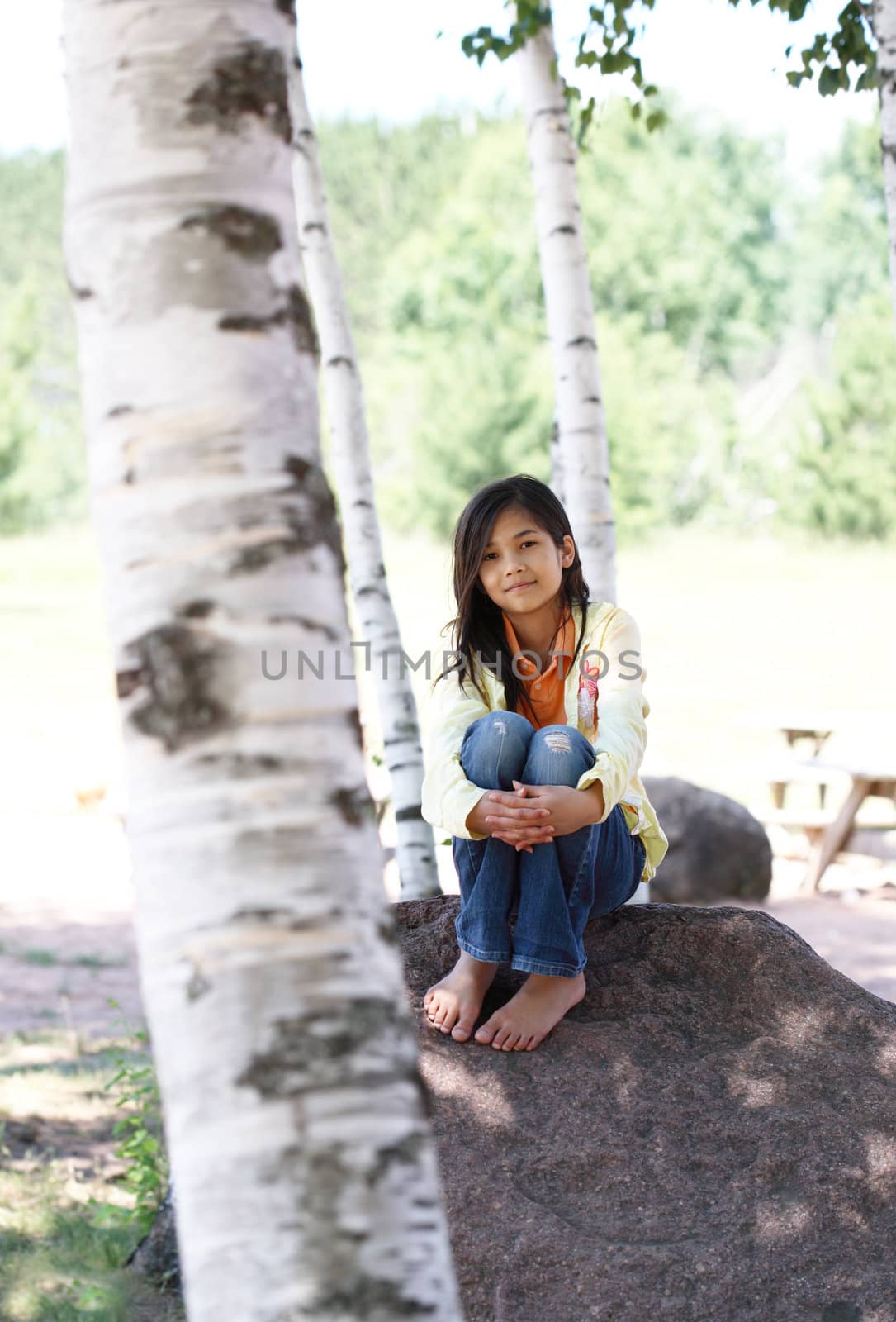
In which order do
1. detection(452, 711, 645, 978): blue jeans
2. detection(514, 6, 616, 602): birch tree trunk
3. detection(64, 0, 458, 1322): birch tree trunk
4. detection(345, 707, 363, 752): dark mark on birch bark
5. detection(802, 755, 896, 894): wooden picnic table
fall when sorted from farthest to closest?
detection(802, 755, 896, 894): wooden picnic table
detection(514, 6, 616, 602): birch tree trunk
detection(452, 711, 645, 978): blue jeans
detection(345, 707, 363, 752): dark mark on birch bark
detection(64, 0, 458, 1322): birch tree trunk

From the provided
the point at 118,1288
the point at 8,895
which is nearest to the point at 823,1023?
the point at 118,1288

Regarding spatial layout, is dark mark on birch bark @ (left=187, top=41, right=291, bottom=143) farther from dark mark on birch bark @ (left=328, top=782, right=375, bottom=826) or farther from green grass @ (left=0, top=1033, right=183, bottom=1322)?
green grass @ (left=0, top=1033, right=183, bottom=1322)

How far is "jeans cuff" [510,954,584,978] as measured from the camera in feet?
8.83

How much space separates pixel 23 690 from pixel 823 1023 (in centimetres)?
1430

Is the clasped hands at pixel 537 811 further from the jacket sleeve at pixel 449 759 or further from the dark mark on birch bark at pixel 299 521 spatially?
the dark mark on birch bark at pixel 299 521

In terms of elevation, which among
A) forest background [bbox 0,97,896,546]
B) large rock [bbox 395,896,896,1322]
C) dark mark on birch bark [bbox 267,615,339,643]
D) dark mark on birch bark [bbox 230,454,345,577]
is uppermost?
forest background [bbox 0,97,896,546]

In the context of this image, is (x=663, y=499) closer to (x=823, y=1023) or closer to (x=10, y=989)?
(x=10, y=989)

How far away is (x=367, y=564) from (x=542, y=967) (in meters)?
2.18

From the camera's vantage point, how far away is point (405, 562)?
23.2 m

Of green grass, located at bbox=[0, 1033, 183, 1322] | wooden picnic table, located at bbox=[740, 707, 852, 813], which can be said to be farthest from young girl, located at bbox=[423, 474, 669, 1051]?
wooden picnic table, located at bbox=[740, 707, 852, 813]

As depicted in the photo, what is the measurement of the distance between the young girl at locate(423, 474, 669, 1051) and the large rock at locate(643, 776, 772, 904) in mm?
4331

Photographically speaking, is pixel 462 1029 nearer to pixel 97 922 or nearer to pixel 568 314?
pixel 568 314

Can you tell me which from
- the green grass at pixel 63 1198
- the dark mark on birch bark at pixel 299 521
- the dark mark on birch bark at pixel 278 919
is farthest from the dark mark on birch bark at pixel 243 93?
the green grass at pixel 63 1198

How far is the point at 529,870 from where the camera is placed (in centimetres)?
269
